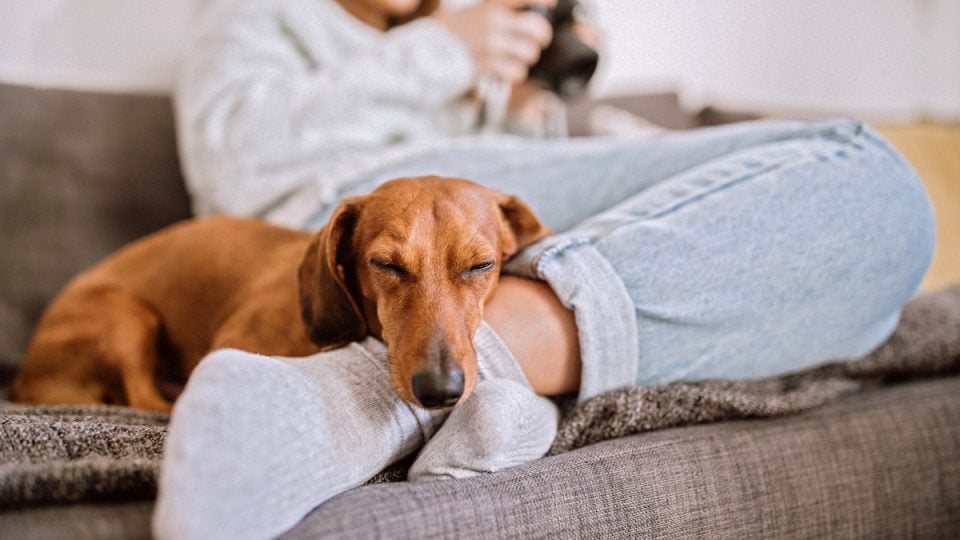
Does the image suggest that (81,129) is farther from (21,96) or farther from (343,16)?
(343,16)

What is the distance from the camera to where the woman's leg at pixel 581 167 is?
4.17 feet

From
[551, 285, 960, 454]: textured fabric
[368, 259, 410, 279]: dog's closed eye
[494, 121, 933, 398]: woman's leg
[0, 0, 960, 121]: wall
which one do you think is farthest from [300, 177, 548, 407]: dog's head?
[0, 0, 960, 121]: wall

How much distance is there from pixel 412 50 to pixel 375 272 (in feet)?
2.29

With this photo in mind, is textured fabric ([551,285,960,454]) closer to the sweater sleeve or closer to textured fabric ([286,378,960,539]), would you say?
textured fabric ([286,378,960,539])

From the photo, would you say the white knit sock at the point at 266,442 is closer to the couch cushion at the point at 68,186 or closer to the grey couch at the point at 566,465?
the grey couch at the point at 566,465

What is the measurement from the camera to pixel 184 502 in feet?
1.80

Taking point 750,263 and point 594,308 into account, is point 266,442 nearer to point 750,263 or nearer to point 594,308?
point 594,308

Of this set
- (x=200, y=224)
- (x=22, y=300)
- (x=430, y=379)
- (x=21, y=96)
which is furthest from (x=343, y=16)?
(x=430, y=379)

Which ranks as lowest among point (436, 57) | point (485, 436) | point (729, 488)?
point (729, 488)

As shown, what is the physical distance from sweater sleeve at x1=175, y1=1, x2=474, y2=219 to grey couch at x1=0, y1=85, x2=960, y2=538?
0.27 metres

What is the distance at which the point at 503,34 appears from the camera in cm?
151

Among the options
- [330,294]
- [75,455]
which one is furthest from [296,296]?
[75,455]

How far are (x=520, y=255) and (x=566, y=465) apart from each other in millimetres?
337

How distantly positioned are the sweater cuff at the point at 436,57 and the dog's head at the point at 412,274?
0.55 meters
